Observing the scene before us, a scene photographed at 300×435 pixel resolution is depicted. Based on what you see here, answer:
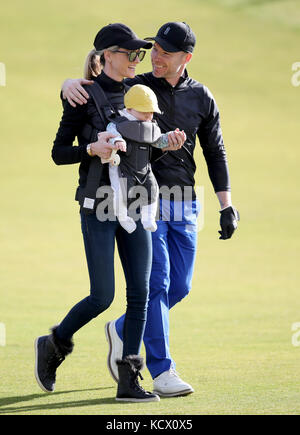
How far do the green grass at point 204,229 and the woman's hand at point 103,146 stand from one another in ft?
4.42

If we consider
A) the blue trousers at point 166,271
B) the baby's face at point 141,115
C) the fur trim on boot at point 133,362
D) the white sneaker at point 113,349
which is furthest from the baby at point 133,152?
the white sneaker at point 113,349

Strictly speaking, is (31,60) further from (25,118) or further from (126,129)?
(126,129)

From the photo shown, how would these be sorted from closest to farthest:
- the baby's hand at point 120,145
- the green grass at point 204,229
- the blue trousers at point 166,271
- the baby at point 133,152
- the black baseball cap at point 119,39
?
1. the baby's hand at point 120,145
2. the baby at point 133,152
3. the black baseball cap at point 119,39
4. the blue trousers at point 166,271
5. the green grass at point 204,229

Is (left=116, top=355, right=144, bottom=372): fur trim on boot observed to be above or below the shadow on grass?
above

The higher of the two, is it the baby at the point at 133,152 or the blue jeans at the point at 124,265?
the baby at the point at 133,152

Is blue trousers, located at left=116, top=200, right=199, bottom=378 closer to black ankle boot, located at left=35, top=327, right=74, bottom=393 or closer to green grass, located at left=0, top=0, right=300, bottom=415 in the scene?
green grass, located at left=0, top=0, right=300, bottom=415


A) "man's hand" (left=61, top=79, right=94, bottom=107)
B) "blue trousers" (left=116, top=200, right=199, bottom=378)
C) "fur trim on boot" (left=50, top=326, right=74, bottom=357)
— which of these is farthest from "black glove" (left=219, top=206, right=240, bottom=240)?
"man's hand" (left=61, top=79, right=94, bottom=107)

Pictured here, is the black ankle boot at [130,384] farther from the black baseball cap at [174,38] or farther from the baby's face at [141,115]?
the black baseball cap at [174,38]

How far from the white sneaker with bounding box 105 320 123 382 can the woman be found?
0.57 metres

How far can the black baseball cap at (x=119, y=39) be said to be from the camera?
18.2 feet

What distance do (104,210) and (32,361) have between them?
1.85m

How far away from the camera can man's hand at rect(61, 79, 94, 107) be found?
5.46m

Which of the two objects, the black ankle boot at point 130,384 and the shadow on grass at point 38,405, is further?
the black ankle boot at point 130,384
